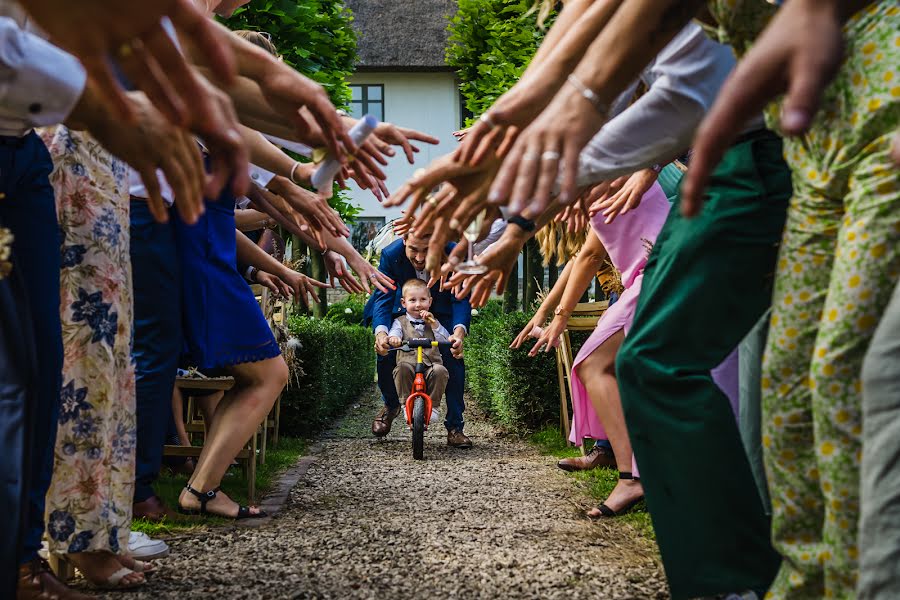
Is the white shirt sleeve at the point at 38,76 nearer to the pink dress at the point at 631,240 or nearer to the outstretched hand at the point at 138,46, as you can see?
the outstretched hand at the point at 138,46

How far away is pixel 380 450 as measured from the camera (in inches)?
336

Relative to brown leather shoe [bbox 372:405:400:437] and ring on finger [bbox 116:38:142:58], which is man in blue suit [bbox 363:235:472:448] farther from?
ring on finger [bbox 116:38:142:58]

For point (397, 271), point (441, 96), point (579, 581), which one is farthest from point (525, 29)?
point (441, 96)

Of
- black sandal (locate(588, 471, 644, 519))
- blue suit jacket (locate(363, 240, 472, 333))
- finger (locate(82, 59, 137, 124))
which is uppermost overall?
finger (locate(82, 59, 137, 124))

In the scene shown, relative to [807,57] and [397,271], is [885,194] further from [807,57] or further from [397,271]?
[397,271]

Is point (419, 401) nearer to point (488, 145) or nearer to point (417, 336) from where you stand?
point (417, 336)

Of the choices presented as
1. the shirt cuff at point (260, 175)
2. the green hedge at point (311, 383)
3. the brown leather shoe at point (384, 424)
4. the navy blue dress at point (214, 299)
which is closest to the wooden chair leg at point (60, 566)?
the navy blue dress at point (214, 299)

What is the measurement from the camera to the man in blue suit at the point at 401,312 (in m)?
8.87

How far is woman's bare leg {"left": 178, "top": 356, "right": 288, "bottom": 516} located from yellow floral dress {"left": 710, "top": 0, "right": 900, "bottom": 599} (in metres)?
3.22

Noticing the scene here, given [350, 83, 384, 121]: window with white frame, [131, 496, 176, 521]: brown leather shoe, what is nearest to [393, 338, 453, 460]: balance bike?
[131, 496, 176, 521]: brown leather shoe

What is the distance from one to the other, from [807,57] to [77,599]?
2.70 metres

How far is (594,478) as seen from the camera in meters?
6.44

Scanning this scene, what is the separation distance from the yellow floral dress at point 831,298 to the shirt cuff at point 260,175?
2.36m

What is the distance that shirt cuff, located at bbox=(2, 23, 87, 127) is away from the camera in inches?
79.7
